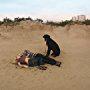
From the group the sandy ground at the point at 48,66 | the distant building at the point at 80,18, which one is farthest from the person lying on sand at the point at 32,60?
the distant building at the point at 80,18

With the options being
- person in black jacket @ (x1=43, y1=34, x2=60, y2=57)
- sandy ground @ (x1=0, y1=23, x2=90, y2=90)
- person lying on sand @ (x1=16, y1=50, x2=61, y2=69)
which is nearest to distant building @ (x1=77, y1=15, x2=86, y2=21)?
sandy ground @ (x1=0, y1=23, x2=90, y2=90)

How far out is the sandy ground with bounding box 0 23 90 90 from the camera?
50.3 feet

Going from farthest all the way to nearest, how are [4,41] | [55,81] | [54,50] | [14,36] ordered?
[14,36] → [4,41] → [54,50] → [55,81]

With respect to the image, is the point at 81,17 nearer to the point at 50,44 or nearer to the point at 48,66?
the point at 50,44

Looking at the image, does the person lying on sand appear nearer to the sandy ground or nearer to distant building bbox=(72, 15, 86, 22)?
the sandy ground

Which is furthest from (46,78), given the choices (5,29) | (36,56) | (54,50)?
(5,29)

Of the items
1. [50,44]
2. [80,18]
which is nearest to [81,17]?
[80,18]

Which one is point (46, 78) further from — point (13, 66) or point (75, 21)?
point (75, 21)

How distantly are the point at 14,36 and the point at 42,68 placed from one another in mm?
6492

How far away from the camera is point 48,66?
57.2 ft

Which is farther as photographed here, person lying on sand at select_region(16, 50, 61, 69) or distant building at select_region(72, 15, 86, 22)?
distant building at select_region(72, 15, 86, 22)

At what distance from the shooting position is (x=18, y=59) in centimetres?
1727

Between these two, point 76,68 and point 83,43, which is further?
point 83,43

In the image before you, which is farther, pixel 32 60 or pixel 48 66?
pixel 48 66
